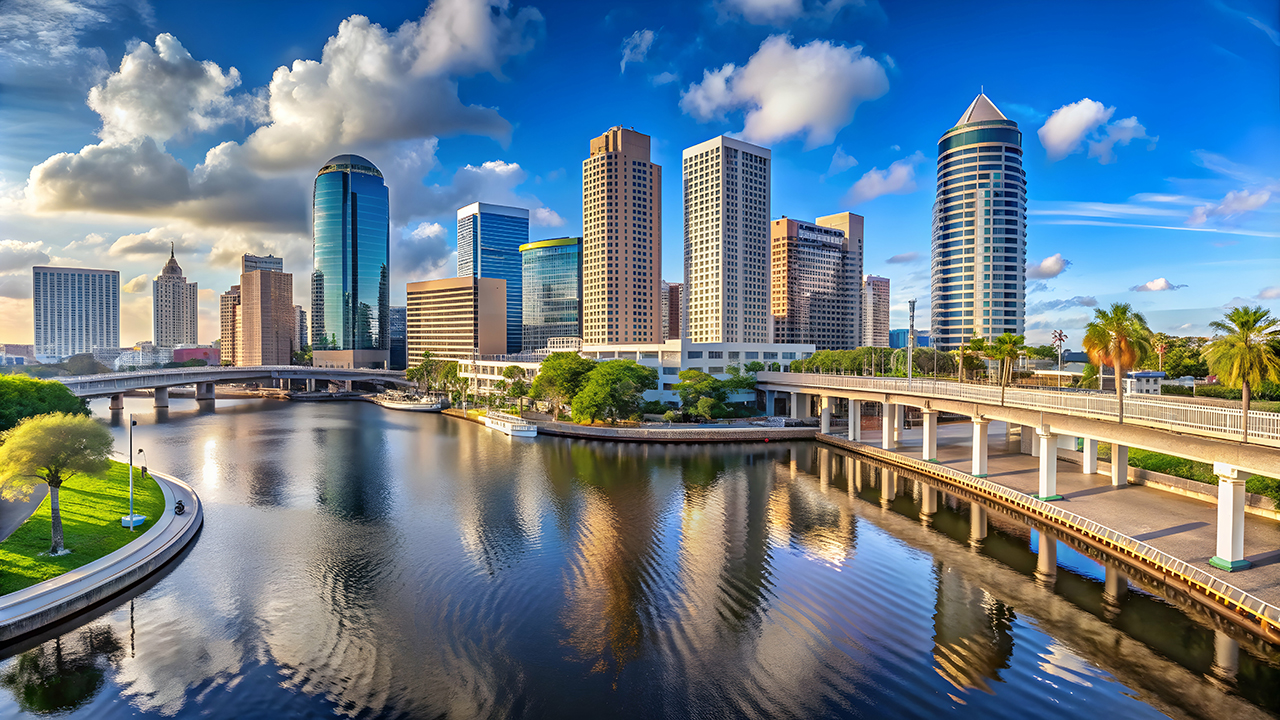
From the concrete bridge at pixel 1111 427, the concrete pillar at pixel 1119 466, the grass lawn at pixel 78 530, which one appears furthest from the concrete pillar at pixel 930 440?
the grass lawn at pixel 78 530

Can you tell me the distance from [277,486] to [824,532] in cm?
4273

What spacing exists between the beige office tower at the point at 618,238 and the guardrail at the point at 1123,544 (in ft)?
385

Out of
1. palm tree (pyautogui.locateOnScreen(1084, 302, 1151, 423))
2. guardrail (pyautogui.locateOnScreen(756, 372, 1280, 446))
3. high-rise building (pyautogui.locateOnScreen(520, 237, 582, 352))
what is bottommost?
guardrail (pyautogui.locateOnScreen(756, 372, 1280, 446))

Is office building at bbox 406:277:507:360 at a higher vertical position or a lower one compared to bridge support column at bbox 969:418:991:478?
higher

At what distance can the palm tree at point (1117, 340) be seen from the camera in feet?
120

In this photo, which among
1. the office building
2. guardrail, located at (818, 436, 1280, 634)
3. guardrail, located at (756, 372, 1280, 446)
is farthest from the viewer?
the office building

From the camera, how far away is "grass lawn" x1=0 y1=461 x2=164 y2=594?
24.1 m

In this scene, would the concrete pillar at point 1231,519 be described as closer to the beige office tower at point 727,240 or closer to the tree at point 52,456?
the tree at point 52,456

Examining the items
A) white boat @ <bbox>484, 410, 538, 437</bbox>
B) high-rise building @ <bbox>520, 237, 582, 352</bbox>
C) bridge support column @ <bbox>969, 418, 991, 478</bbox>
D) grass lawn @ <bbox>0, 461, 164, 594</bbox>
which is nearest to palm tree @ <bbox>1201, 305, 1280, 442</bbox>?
bridge support column @ <bbox>969, 418, 991, 478</bbox>

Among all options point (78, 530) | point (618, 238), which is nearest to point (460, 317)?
point (618, 238)

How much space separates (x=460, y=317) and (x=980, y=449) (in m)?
153

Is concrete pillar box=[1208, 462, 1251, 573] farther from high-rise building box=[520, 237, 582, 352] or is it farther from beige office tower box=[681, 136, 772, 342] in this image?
high-rise building box=[520, 237, 582, 352]

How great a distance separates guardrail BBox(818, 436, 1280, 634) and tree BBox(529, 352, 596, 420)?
148 feet

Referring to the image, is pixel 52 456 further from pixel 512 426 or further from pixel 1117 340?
pixel 1117 340
